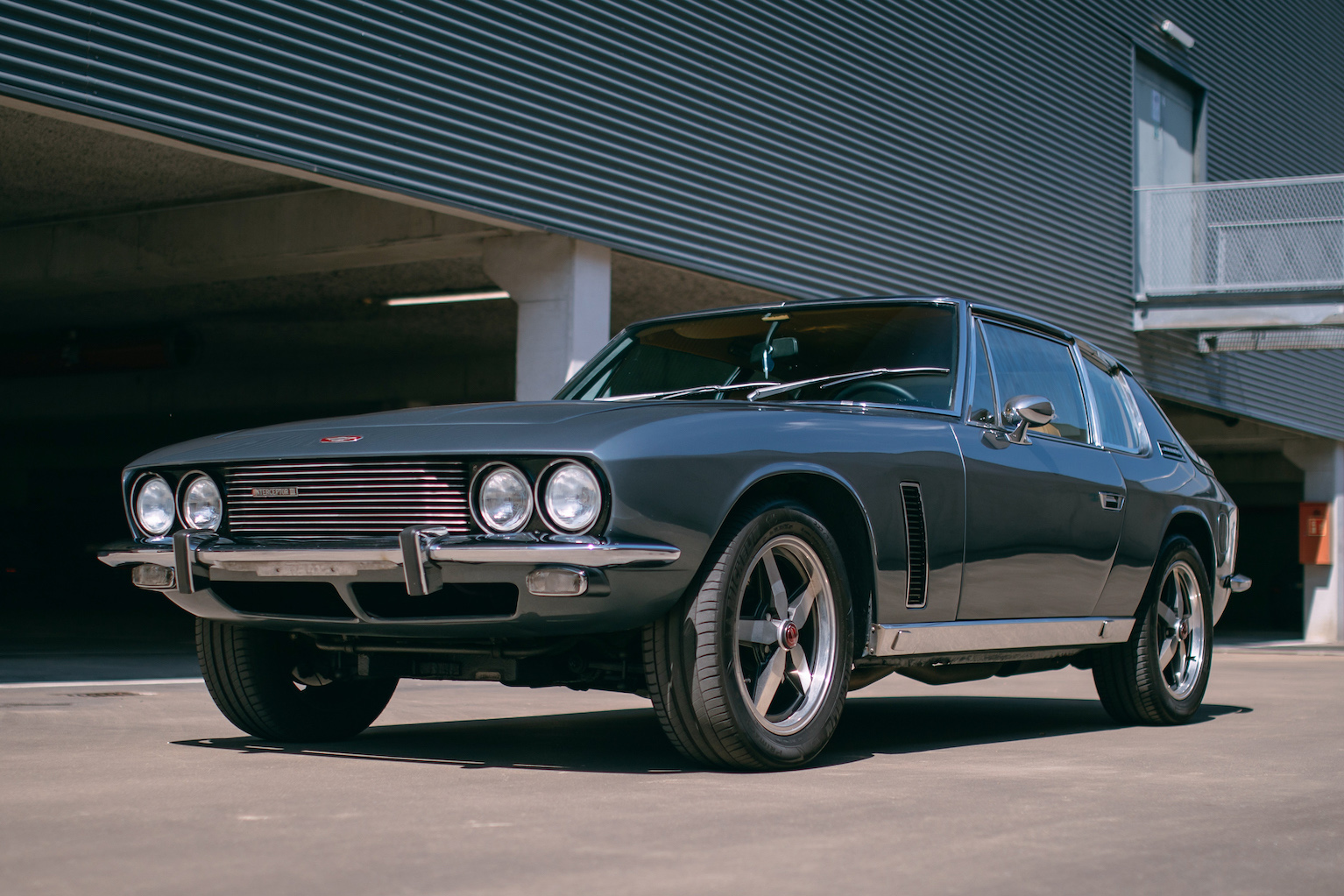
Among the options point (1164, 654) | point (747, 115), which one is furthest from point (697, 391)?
point (747, 115)

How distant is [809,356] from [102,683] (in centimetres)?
466

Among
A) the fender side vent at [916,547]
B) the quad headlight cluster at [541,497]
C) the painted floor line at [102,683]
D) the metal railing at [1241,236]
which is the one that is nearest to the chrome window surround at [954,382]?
the fender side vent at [916,547]

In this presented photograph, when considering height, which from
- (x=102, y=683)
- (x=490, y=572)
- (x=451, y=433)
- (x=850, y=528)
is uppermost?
(x=451, y=433)

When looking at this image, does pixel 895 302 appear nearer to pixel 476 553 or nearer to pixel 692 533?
pixel 692 533

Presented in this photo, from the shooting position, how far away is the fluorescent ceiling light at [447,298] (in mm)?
15430

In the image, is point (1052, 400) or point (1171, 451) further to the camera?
point (1171, 451)

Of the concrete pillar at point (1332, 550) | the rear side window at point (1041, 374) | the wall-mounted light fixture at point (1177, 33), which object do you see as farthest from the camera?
the concrete pillar at point (1332, 550)

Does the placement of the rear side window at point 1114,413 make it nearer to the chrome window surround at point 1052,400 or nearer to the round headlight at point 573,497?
the chrome window surround at point 1052,400

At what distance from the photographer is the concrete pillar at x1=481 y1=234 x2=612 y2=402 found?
10.4 meters

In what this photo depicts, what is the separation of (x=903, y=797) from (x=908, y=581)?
1.04 m

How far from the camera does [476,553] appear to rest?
3906mm

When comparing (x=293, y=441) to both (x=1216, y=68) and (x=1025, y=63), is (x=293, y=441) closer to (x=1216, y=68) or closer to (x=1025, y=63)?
(x=1025, y=63)

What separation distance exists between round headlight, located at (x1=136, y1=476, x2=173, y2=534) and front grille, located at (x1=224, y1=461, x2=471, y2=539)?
27cm

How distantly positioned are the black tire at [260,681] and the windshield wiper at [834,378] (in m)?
1.72
